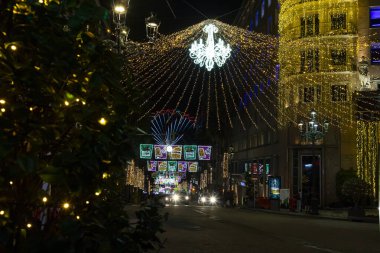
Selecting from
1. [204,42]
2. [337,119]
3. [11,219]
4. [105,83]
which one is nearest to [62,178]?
[11,219]

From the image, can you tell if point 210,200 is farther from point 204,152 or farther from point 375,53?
point 375,53

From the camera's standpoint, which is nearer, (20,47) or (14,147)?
(14,147)

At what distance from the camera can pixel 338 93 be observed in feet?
150

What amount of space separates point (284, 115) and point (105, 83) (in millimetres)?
46414

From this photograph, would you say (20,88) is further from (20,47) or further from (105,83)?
(105,83)

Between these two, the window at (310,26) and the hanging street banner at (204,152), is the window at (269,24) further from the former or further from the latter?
the hanging street banner at (204,152)

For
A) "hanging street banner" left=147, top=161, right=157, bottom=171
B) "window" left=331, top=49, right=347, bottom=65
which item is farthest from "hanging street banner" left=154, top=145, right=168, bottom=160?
"window" left=331, top=49, right=347, bottom=65

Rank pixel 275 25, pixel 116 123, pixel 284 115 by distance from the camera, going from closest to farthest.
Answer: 1. pixel 116 123
2. pixel 284 115
3. pixel 275 25

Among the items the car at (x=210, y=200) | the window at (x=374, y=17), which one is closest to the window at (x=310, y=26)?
the window at (x=374, y=17)

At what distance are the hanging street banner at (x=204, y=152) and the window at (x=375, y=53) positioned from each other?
60.3 feet

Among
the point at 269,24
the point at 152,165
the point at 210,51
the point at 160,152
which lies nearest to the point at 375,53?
the point at 269,24

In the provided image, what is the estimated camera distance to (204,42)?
17.6 m

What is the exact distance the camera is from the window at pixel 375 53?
45.3 meters

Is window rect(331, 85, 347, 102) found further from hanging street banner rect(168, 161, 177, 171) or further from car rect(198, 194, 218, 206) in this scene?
car rect(198, 194, 218, 206)
